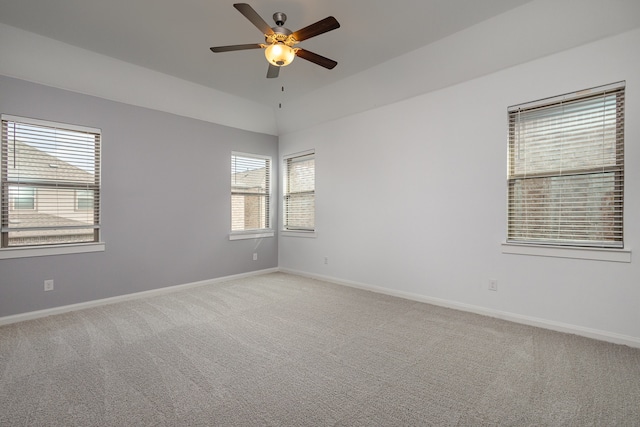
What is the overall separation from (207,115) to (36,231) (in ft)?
8.82

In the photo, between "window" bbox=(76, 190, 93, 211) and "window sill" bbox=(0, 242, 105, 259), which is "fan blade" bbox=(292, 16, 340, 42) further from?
"window sill" bbox=(0, 242, 105, 259)

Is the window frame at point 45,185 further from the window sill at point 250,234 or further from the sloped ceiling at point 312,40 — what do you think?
the window sill at point 250,234

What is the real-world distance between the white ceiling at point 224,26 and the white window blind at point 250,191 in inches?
67.7

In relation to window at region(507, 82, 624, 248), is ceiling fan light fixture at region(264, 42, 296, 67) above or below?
above

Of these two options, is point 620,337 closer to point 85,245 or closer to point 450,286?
point 450,286

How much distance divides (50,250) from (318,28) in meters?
3.83

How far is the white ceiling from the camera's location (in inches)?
112

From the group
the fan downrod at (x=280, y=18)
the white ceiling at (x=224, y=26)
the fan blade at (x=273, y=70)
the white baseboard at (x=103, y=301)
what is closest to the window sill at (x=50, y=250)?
the white baseboard at (x=103, y=301)

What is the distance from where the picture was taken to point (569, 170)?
296 centimetres

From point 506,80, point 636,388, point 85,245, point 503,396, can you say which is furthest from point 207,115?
point 636,388

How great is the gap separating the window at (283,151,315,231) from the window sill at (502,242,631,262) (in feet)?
10.4

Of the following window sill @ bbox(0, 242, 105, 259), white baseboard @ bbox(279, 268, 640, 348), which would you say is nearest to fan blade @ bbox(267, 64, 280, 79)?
window sill @ bbox(0, 242, 105, 259)

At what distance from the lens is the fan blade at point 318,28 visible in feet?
7.61

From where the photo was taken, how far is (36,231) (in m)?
3.48
